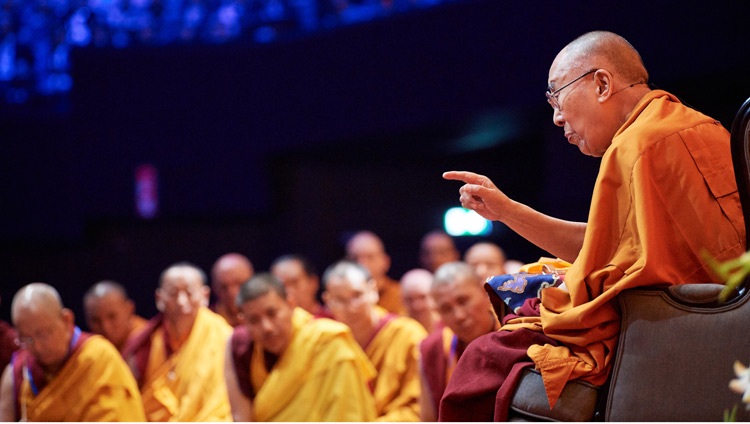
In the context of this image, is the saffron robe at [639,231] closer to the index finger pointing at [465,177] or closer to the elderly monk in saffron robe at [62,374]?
the index finger pointing at [465,177]

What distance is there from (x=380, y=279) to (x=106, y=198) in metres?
2.73

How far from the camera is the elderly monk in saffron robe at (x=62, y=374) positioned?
5.23 meters

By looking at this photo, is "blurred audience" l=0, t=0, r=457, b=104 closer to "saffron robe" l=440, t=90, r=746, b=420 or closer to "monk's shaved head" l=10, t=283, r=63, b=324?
"monk's shaved head" l=10, t=283, r=63, b=324

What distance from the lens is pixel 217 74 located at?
838cm

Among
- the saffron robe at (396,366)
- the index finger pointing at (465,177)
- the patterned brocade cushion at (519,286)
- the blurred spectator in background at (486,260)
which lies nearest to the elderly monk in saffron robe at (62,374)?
the saffron robe at (396,366)

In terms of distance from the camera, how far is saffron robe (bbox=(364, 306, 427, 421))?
18.8 feet

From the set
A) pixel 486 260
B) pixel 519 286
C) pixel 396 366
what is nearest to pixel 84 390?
pixel 396 366

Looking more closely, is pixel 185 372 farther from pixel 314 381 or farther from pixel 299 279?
pixel 314 381

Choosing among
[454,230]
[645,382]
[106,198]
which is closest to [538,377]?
[645,382]

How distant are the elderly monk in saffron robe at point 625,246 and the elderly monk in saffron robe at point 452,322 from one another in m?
2.52

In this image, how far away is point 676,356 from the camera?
212 cm

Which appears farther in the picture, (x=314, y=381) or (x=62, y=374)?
(x=62, y=374)

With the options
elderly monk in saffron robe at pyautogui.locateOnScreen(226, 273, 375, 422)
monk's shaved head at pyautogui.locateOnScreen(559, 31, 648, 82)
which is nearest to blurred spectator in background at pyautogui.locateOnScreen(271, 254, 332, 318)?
elderly monk in saffron robe at pyautogui.locateOnScreen(226, 273, 375, 422)

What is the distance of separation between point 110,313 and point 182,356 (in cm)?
91
